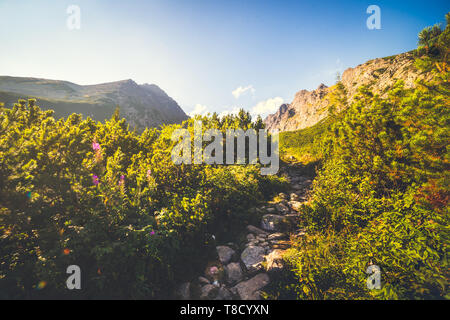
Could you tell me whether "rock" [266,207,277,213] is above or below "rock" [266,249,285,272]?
above

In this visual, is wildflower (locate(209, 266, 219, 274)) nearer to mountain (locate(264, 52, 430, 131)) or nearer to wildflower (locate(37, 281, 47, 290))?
wildflower (locate(37, 281, 47, 290))

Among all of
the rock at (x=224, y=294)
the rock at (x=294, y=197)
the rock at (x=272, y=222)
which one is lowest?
the rock at (x=224, y=294)

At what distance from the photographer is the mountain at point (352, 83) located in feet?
196

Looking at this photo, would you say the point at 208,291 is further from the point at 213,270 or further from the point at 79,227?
the point at 79,227

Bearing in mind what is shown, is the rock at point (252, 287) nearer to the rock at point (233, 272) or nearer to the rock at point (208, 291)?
the rock at point (233, 272)

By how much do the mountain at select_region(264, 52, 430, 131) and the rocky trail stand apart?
4059 cm

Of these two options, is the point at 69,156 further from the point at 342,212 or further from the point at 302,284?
the point at 342,212

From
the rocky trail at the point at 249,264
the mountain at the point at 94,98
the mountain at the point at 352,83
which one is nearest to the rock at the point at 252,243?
the rocky trail at the point at 249,264

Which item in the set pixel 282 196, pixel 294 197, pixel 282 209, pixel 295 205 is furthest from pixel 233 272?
pixel 294 197

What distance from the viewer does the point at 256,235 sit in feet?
19.8

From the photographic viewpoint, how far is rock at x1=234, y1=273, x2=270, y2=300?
381cm

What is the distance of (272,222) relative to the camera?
6.57m

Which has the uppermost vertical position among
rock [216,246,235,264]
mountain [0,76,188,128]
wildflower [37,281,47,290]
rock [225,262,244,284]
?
mountain [0,76,188,128]

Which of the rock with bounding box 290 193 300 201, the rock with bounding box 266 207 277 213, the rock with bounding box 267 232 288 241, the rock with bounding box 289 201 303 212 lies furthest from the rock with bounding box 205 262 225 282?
the rock with bounding box 290 193 300 201
